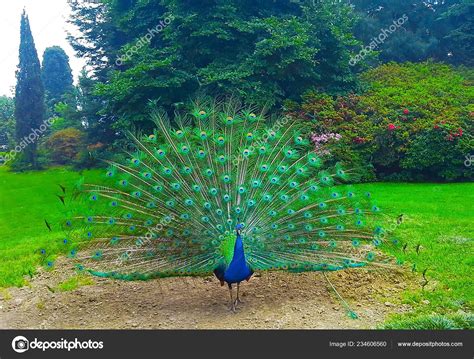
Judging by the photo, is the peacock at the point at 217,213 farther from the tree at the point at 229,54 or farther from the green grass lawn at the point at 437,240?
the tree at the point at 229,54

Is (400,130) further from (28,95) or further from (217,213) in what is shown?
(28,95)

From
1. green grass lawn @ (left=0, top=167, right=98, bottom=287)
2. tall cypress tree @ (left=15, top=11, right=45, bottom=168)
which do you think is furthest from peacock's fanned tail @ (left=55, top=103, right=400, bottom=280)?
tall cypress tree @ (left=15, top=11, right=45, bottom=168)

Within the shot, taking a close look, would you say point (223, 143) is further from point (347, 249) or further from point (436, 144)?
point (436, 144)

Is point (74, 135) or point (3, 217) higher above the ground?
point (74, 135)

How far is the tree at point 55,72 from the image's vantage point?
113ft

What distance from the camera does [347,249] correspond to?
5.91 meters

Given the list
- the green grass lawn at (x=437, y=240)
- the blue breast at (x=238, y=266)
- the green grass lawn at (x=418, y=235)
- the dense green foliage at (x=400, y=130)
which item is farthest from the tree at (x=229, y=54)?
the blue breast at (x=238, y=266)

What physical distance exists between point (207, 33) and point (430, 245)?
10.4 metres

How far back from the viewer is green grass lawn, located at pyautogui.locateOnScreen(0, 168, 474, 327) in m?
6.10

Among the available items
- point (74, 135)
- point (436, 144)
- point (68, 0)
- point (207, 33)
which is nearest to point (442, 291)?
point (436, 144)

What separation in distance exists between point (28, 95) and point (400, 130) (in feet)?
59.9

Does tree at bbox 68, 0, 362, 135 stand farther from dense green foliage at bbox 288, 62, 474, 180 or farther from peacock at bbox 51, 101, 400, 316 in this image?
peacock at bbox 51, 101, 400, 316

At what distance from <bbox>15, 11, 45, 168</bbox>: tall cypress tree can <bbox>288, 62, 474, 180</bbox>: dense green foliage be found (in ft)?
47.8

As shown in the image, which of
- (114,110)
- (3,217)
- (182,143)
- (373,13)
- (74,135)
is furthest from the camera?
(373,13)
